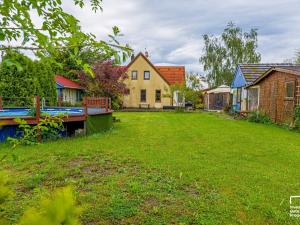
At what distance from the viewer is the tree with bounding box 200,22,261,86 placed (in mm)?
38969

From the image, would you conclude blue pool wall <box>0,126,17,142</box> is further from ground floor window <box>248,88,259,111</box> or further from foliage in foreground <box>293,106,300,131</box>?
ground floor window <box>248,88,259,111</box>

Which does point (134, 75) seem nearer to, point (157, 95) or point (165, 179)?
point (157, 95)

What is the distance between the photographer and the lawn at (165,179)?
12.9 feet

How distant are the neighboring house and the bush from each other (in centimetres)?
1563

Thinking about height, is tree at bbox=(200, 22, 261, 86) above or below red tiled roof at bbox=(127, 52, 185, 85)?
above

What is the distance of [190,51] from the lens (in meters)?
42.7

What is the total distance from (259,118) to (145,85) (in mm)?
18579

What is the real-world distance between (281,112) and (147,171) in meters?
12.1

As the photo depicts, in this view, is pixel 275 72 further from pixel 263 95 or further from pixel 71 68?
pixel 71 68

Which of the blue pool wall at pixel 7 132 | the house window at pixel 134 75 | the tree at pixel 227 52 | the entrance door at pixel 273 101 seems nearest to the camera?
the blue pool wall at pixel 7 132

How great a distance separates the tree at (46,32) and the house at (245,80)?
810 inches

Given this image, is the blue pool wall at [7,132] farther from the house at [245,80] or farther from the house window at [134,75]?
the house window at [134,75]

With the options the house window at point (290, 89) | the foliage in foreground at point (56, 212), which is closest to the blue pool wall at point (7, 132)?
the foliage in foreground at point (56, 212)

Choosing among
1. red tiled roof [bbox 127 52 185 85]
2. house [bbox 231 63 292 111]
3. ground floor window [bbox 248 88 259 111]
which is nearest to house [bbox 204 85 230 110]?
red tiled roof [bbox 127 52 185 85]
